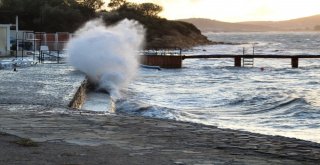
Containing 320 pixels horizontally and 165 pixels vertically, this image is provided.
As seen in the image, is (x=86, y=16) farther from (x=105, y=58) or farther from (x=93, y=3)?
(x=105, y=58)

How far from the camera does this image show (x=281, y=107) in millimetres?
20188

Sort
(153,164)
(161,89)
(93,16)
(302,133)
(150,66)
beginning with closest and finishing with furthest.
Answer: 1. (153,164)
2. (302,133)
3. (161,89)
4. (150,66)
5. (93,16)

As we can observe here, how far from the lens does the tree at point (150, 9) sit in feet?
494

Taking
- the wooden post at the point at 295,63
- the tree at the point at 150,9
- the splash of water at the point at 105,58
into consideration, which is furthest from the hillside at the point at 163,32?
the splash of water at the point at 105,58

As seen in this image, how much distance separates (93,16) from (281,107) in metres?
93.0

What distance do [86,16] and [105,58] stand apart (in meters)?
84.9

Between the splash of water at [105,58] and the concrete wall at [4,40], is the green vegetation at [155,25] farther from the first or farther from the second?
the splash of water at [105,58]

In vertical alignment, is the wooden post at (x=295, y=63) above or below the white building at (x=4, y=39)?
below

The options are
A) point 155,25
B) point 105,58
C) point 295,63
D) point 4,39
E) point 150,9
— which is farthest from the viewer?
point 150,9

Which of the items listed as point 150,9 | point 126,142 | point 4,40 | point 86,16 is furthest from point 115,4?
point 126,142

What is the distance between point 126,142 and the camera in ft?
26.3

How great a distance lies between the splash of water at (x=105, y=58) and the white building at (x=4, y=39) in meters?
7.16

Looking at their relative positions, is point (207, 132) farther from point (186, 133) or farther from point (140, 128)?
point (140, 128)

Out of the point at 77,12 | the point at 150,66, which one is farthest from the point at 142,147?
the point at 77,12
